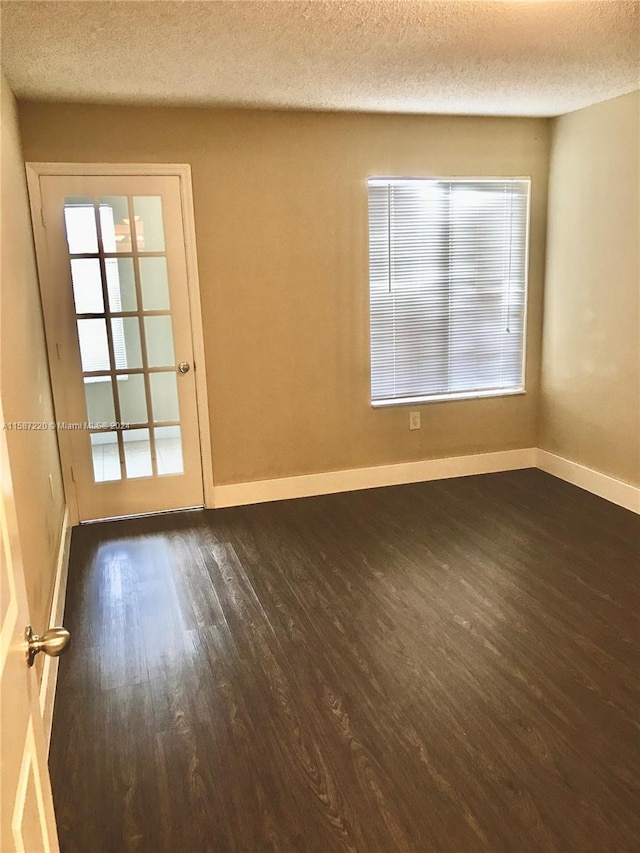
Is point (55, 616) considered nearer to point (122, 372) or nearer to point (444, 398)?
point (122, 372)

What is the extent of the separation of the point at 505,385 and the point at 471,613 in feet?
7.76

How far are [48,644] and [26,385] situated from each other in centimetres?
197

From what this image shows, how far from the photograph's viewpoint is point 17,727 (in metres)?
1.00

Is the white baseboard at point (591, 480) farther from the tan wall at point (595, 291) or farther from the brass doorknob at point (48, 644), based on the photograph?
the brass doorknob at point (48, 644)

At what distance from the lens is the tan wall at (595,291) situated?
3940 mm

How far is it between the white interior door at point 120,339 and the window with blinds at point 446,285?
132cm

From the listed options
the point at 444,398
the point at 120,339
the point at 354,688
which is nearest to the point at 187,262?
the point at 120,339

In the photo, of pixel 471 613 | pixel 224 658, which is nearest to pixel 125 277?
pixel 224 658

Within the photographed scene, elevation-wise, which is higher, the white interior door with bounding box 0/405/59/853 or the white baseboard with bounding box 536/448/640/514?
the white interior door with bounding box 0/405/59/853

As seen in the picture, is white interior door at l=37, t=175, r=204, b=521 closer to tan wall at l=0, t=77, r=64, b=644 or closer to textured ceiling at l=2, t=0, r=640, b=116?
tan wall at l=0, t=77, r=64, b=644

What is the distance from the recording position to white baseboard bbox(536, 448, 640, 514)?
4.11 metres

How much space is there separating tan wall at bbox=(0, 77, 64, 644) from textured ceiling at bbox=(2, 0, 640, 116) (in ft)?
1.46

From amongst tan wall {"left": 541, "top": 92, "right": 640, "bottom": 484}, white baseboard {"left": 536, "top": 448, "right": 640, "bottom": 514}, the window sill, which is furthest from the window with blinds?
white baseboard {"left": 536, "top": 448, "right": 640, "bottom": 514}

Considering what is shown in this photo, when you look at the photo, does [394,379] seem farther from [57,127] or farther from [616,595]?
[57,127]
